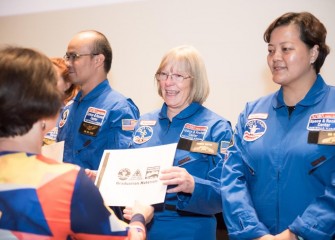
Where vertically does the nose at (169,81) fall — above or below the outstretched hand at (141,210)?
above

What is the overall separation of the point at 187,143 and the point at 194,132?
72 mm

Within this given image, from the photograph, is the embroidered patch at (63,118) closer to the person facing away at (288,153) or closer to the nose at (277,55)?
the person facing away at (288,153)

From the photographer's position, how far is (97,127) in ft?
7.98

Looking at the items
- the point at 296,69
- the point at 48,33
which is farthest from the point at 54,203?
the point at 48,33

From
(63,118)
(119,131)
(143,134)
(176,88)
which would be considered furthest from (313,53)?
(63,118)

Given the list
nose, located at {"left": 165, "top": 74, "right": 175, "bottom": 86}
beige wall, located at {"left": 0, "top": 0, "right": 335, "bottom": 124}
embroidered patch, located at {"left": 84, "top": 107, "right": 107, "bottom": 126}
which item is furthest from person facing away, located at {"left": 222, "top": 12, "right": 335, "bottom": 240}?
beige wall, located at {"left": 0, "top": 0, "right": 335, "bottom": 124}

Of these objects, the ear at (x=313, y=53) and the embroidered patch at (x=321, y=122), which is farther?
the ear at (x=313, y=53)

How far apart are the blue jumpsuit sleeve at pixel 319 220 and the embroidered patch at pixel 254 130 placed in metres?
0.38

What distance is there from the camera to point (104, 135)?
2434 millimetres

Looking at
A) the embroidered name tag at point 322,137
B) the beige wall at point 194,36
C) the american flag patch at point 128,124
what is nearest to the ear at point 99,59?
the american flag patch at point 128,124

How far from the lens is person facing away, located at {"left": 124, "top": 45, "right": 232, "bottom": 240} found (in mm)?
1855

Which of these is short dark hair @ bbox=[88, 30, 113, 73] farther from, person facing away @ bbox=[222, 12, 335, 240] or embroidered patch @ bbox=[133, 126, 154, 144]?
person facing away @ bbox=[222, 12, 335, 240]

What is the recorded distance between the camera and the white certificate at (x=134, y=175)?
1.65m

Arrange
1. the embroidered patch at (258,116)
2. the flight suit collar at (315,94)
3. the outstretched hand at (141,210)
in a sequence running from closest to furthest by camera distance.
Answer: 1. the outstretched hand at (141,210)
2. the flight suit collar at (315,94)
3. the embroidered patch at (258,116)
